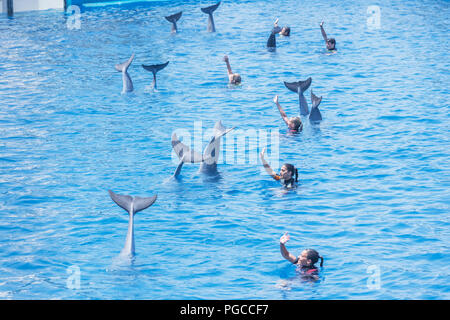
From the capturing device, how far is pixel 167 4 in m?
39.6

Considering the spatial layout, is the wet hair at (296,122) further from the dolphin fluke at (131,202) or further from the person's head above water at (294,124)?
Result: the dolphin fluke at (131,202)

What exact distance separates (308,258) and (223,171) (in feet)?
18.8

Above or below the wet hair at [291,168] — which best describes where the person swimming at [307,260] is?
below

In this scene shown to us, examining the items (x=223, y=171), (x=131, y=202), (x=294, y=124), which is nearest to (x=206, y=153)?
(x=223, y=171)

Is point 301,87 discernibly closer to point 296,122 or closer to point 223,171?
point 296,122

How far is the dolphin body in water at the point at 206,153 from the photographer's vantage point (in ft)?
49.2

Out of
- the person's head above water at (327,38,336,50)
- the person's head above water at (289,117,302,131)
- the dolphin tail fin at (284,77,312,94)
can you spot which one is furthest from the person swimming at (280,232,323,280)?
the person's head above water at (327,38,336,50)

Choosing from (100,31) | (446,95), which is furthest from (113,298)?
(100,31)

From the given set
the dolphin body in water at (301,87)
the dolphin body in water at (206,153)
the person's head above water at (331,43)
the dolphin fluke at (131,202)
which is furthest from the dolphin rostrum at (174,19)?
the dolphin fluke at (131,202)

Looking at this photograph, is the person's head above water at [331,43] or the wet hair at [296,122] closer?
the wet hair at [296,122]

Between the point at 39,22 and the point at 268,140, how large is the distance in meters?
21.2

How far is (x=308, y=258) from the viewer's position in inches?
466

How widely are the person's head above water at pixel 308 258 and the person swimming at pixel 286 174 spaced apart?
3595 millimetres
